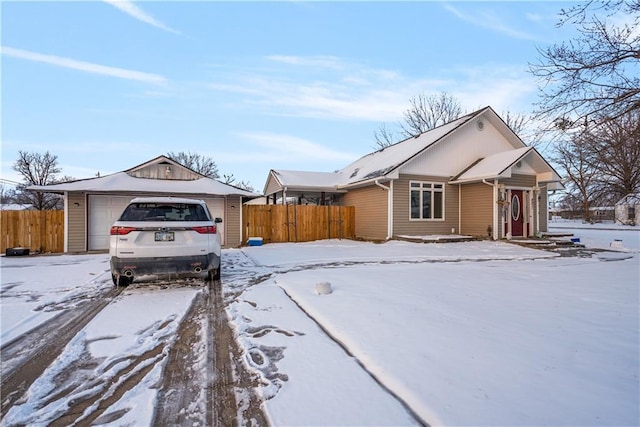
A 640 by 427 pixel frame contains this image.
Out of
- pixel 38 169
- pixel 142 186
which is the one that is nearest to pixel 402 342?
pixel 142 186

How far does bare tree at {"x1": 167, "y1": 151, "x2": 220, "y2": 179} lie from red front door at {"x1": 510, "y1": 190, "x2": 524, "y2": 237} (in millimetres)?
38867

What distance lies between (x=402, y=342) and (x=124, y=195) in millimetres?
13598

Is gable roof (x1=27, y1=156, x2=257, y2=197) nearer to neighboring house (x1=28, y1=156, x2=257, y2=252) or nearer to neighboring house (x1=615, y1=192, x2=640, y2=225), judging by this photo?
neighboring house (x1=28, y1=156, x2=257, y2=252)

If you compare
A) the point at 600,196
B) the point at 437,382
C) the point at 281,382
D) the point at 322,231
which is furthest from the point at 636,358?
the point at 600,196

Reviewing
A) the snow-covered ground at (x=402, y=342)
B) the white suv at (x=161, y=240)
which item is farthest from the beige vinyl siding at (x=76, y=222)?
the white suv at (x=161, y=240)

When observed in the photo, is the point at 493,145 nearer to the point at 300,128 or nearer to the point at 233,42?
the point at 300,128

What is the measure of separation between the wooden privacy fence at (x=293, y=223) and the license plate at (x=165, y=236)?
31.3ft

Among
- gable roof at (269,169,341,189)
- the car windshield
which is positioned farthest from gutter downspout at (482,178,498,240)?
the car windshield

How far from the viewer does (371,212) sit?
1619 centimetres

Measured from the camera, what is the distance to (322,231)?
16.6m

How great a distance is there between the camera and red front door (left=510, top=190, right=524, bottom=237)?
14.9 m

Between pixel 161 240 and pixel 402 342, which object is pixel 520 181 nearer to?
pixel 402 342

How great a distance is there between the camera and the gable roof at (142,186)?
40.5 feet

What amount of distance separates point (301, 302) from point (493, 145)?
16180 mm
